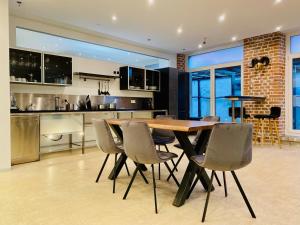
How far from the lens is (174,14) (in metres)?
4.87

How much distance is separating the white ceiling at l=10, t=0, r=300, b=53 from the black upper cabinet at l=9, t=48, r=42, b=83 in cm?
83

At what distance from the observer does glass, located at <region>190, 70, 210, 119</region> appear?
8.27 m

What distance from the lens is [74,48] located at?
19.8 ft

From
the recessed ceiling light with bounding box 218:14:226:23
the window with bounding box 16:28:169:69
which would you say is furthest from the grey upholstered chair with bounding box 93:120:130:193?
the recessed ceiling light with bounding box 218:14:226:23

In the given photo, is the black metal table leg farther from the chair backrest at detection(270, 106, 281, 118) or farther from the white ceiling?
the chair backrest at detection(270, 106, 281, 118)

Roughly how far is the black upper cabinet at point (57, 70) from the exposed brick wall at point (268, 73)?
4.96m

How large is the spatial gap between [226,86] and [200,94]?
102cm

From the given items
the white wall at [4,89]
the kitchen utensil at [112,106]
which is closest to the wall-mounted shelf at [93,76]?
the kitchen utensil at [112,106]

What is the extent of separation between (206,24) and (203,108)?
11.7 feet

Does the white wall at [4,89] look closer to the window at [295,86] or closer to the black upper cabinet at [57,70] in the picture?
the black upper cabinet at [57,70]

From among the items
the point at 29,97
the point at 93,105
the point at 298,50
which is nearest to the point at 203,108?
the point at 298,50

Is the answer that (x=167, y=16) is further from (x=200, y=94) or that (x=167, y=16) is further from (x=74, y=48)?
(x=200, y=94)

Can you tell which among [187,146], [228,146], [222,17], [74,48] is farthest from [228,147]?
[74,48]

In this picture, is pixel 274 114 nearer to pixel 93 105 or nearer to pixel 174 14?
pixel 174 14
